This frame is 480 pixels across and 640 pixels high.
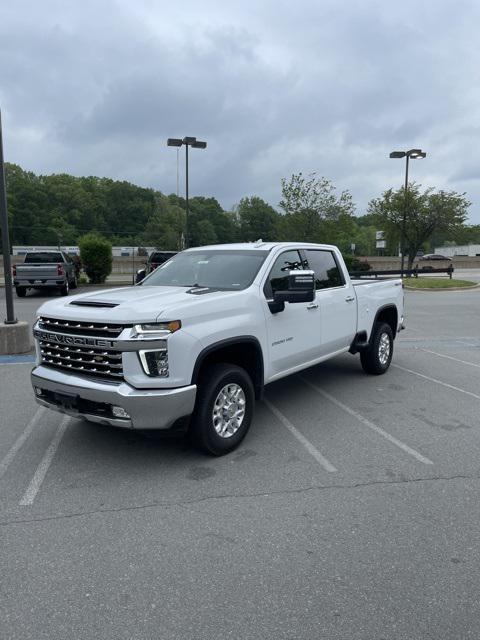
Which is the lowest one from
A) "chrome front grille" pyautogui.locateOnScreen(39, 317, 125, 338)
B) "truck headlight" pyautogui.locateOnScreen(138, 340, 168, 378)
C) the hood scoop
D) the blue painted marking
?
the blue painted marking

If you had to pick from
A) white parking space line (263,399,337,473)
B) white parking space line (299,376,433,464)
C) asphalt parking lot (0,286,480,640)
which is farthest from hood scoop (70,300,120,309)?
white parking space line (299,376,433,464)

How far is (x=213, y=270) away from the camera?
5359 mm

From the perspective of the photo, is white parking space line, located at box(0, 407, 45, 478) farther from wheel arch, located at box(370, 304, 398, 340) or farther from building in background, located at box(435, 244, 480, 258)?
building in background, located at box(435, 244, 480, 258)

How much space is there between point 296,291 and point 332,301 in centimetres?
138

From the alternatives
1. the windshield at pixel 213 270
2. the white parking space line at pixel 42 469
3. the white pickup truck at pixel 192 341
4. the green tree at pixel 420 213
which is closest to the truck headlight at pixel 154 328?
the white pickup truck at pixel 192 341

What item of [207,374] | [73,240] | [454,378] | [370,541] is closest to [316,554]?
[370,541]

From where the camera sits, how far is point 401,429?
5.12m

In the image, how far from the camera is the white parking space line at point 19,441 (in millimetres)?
4273

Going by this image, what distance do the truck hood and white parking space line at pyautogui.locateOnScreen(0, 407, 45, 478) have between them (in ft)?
4.24

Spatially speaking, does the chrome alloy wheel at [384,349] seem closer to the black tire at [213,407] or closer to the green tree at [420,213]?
the black tire at [213,407]

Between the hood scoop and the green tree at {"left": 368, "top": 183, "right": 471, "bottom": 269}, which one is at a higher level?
the green tree at {"left": 368, "top": 183, "right": 471, "bottom": 269}

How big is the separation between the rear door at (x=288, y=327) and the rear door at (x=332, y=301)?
221 mm

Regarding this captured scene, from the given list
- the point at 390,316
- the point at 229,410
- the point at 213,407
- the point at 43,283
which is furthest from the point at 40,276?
the point at 213,407

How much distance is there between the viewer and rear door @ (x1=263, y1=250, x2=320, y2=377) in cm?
491
